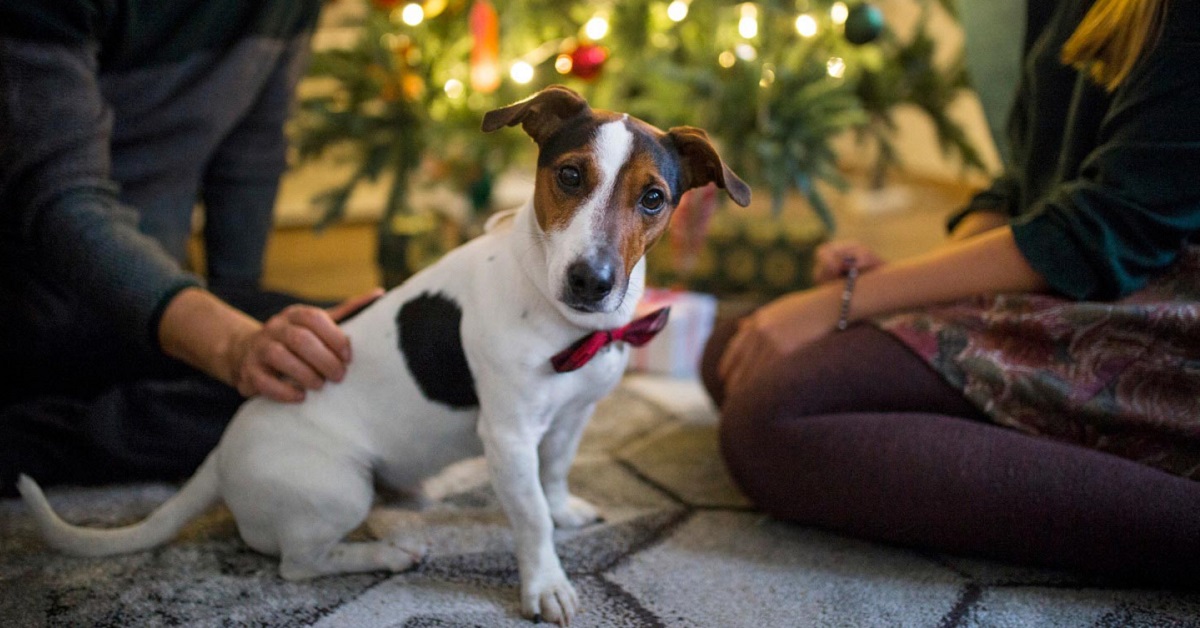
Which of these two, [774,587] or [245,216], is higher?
[245,216]

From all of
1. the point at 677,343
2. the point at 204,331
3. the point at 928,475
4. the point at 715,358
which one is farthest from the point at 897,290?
the point at 204,331

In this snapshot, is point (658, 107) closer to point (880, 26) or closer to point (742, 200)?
point (880, 26)

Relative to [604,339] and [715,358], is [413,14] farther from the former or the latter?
[604,339]

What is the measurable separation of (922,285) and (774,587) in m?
0.51

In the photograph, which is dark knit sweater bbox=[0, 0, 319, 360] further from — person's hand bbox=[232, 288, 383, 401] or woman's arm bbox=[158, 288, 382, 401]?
person's hand bbox=[232, 288, 383, 401]

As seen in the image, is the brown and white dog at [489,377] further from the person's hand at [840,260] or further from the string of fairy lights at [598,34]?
the string of fairy lights at [598,34]

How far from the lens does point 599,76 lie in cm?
223

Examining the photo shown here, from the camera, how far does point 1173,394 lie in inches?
46.6

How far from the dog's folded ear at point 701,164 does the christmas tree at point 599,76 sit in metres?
1.11

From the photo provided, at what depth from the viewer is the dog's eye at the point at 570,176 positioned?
1.01 metres

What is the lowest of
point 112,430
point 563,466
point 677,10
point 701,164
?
point 112,430

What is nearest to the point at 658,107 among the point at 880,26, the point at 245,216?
the point at 880,26

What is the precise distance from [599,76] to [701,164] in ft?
3.93

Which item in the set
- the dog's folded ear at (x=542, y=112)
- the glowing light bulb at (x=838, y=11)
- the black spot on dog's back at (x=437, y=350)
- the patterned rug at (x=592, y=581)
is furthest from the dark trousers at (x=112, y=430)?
the glowing light bulb at (x=838, y=11)
